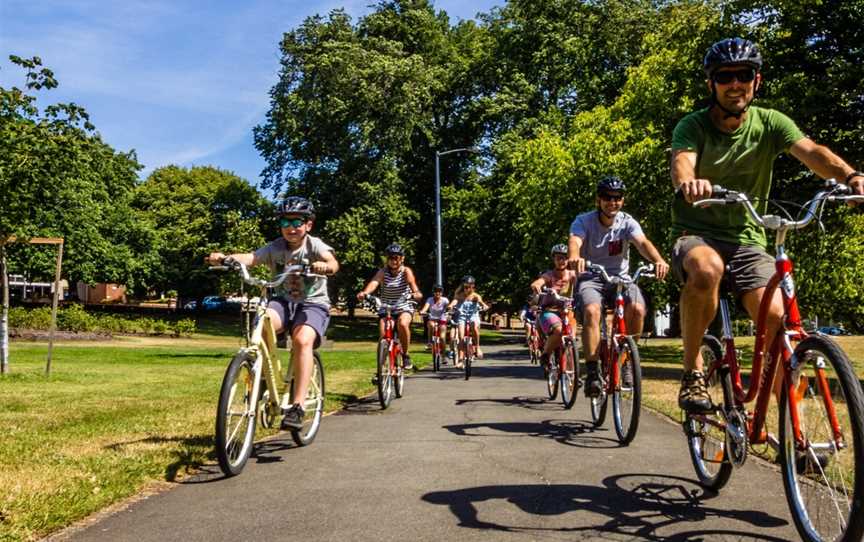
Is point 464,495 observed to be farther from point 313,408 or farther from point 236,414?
point 313,408

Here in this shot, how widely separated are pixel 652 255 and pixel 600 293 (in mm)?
562

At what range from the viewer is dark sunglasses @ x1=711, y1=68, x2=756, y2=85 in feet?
13.1

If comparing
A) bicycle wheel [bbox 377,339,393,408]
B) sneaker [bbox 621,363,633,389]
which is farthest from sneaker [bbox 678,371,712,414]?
bicycle wheel [bbox 377,339,393,408]

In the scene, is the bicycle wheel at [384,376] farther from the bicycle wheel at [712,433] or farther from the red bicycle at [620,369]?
the bicycle wheel at [712,433]

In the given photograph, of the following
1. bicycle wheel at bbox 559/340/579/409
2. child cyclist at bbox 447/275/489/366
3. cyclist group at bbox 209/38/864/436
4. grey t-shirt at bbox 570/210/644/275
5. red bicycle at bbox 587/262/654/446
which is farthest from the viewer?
child cyclist at bbox 447/275/489/366

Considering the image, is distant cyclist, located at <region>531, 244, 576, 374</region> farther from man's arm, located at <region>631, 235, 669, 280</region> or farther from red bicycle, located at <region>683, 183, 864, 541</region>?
red bicycle, located at <region>683, 183, 864, 541</region>

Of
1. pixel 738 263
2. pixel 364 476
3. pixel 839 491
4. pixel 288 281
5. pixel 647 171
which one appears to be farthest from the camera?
pixel 647 171

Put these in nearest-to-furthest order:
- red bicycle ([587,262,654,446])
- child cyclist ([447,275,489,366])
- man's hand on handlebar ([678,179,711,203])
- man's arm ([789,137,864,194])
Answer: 1. man's hand on handlebar ([678,179,711,203])
2. man's arm ([789,137,864,194])
3. red bicycle ([587,262,654,446])
4. child cyclist ([447,275,489,366])

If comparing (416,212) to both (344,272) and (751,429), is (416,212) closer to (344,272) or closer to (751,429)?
(344,272)

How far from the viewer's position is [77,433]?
21.8 feet

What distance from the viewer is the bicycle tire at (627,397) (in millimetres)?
5891

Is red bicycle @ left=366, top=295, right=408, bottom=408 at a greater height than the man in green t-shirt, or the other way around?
the man in green t-shirt

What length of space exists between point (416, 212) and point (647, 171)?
→ 18.5 metres

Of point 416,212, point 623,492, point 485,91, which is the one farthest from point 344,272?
point 623,492
